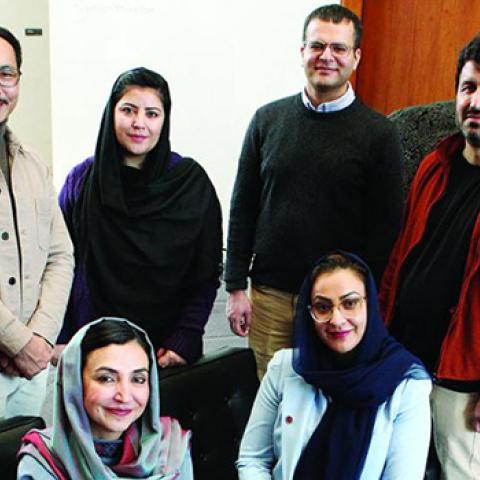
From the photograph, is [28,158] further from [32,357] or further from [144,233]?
[32,357]

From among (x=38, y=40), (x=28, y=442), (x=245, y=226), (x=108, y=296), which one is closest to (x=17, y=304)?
(x=108, y=296)

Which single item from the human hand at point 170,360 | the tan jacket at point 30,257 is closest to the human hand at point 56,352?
the tan jacket at point 30,257

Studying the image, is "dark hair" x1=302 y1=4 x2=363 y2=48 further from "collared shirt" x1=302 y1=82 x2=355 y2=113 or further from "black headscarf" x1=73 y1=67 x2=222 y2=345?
"black headscarf" x1=73 y1=67 x2=222 y2=345

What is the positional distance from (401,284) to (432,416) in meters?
0.34

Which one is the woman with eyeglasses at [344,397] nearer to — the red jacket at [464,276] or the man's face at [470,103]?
the red jacket at [464,276]

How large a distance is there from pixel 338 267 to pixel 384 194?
0.49 metres

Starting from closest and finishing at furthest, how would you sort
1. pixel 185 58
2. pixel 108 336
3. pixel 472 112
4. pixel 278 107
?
pixel 108 336 → pixel 472 112 → pixel 278 107 → pixel 185 58

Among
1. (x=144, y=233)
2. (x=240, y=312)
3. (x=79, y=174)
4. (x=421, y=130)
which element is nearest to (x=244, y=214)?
(x=240, y=312)

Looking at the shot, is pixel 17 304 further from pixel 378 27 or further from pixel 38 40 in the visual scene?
pixel 38 40

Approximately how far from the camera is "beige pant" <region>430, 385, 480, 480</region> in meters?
1.73

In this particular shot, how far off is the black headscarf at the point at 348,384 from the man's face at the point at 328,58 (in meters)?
0.68

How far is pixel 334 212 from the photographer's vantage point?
2.16 metres

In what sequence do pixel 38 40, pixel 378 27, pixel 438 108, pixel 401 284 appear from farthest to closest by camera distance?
pixel 38 40 < pixel 378 27 < pixel 438 108 < pixel 401 284

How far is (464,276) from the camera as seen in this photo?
1.71 metres
